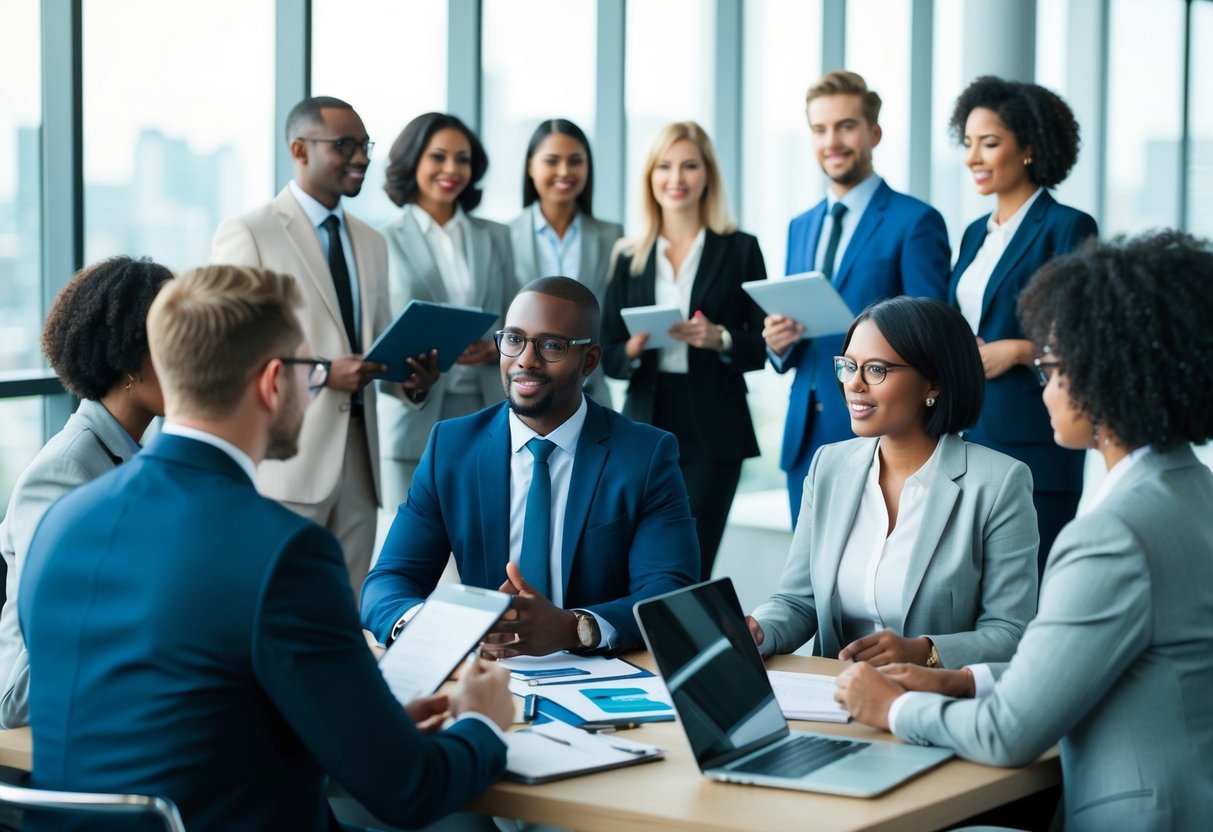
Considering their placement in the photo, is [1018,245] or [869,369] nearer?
[869,369]

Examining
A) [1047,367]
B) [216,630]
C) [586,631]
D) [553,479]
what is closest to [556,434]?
[553,479]

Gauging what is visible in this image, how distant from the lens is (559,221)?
482cm

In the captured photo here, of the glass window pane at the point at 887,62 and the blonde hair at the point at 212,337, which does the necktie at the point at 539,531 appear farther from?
the glass window pane at the point at 887,62

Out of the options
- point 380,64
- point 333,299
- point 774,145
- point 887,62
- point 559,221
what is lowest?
point 333,299

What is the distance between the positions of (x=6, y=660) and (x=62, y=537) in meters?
0.59

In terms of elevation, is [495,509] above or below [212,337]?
below

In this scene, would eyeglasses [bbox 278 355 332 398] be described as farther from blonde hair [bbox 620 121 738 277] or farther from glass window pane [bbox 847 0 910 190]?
glass window pane [bbox 847 0 910 190]

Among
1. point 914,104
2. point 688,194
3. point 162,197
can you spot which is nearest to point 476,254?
point 688,194

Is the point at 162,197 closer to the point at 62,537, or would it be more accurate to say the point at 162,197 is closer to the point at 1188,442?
the point at 62,537

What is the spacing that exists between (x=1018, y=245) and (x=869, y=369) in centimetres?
141

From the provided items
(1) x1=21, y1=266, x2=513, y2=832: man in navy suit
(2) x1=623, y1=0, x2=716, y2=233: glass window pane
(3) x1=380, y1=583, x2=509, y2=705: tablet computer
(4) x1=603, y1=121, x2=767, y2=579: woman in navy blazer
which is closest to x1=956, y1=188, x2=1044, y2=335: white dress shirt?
(4) x1=603, y1=121, x2=767, y2=579: woman in navy blazer

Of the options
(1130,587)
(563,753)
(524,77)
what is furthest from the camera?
(524,77)

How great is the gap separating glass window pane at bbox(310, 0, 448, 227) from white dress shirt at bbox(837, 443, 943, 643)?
2.80 m

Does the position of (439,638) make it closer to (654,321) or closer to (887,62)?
(654,321)
